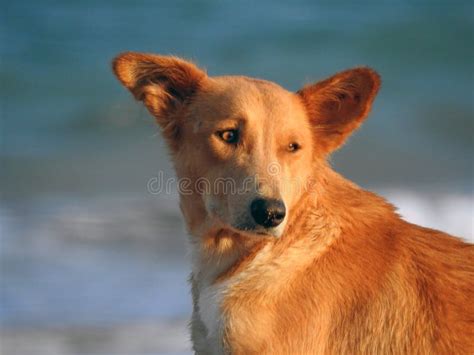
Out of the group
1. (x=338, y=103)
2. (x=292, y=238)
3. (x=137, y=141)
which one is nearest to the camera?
(x=292, y=238)

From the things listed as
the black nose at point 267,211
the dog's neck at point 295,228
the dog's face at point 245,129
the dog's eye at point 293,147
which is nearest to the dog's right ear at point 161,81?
the dog's face at point 245,129

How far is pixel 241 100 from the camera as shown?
4867 millimetres

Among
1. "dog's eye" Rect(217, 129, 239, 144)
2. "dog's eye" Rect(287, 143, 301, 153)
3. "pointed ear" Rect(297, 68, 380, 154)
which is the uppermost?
"pointed ear" Rect(297, 68, 380, 154)

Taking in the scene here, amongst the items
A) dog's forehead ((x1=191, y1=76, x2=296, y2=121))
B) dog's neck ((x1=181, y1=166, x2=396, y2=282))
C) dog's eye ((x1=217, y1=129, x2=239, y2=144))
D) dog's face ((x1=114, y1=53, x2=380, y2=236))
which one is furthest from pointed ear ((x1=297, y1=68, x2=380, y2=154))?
dog's eye ((x1=217, y1=129, x2=239, y2=144))

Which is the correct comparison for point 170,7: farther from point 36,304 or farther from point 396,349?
point 396,349

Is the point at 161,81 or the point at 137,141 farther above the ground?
the point at 161,81

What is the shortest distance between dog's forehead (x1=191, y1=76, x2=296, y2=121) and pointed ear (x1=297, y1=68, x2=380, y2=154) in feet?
0.49

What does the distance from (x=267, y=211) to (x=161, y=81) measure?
3.36 feet

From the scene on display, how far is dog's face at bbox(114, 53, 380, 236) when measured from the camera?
15.2ft

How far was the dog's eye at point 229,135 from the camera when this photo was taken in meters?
4.80

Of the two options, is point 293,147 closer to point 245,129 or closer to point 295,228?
point 245,129

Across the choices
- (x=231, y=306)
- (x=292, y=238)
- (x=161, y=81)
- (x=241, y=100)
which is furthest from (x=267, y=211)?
(x=161, y=81)

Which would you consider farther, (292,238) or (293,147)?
(293,147)

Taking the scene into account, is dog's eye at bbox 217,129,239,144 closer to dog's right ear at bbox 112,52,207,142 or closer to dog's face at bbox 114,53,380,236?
dog's face at bbox 114,53,380,236
